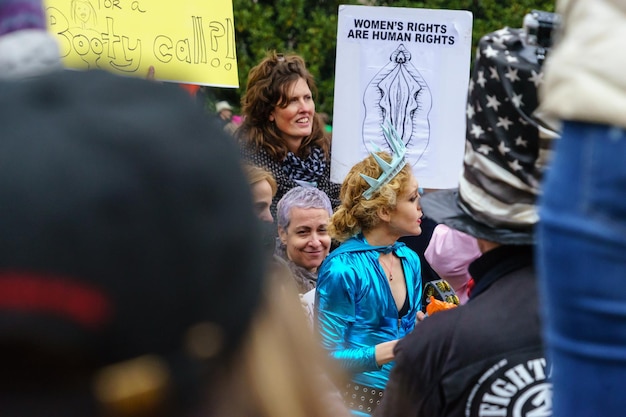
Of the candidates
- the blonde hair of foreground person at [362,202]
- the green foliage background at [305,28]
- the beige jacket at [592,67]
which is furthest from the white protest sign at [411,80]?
the beige jacket at [592,67]

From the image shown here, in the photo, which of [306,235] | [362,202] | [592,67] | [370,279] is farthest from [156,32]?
[592,67]

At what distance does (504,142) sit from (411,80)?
3833 millimetres

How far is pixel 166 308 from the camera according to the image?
683 millimetres

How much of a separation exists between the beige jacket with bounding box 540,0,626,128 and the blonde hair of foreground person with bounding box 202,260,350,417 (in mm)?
363

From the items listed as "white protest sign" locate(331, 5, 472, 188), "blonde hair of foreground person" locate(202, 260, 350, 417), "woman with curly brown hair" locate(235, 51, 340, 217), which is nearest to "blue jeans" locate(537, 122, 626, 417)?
"blonde hair of foreground person" locate(202, 260, 350, 417)

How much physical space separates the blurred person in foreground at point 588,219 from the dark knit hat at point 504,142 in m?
0.71

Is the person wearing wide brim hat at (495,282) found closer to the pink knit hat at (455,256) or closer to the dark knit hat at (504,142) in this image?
the dark knit hat at (504,142)

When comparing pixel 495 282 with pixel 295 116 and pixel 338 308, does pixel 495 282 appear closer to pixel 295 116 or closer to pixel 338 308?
pixel 338 308

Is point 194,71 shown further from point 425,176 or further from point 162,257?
point 162,257

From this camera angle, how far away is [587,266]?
1.00 metres

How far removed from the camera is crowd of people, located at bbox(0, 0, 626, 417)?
0.65 metres

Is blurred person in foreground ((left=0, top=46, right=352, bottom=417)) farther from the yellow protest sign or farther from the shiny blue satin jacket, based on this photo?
the yellow protest sign

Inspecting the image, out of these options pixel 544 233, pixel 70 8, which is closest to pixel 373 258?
pixel 70 8

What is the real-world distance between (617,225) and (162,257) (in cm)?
52
